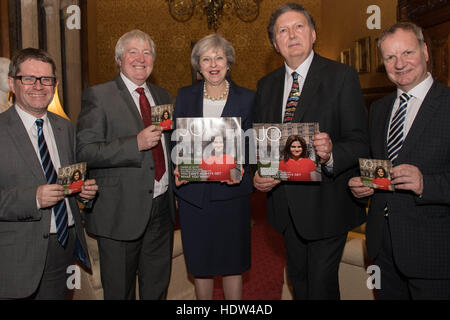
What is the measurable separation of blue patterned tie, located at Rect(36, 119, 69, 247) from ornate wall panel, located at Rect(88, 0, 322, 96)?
4.89 meters

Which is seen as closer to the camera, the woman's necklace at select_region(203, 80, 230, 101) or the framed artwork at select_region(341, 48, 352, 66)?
the woman's necklace at select_region(203, 80, 230, 101)

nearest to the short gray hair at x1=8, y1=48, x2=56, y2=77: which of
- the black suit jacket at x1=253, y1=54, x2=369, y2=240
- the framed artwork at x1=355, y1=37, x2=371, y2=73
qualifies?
the black suit jacket at x1=253, y1=54, x2=369, y2=240

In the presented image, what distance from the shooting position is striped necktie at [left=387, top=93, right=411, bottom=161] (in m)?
1.83

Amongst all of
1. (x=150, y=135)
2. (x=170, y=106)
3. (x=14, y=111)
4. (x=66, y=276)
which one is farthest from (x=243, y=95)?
(x=66, y=276)

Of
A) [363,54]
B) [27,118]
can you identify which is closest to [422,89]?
[27,118]

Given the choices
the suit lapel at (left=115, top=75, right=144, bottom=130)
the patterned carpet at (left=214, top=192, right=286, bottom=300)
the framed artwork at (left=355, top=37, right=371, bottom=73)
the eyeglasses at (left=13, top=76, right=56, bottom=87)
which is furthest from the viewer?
the framed artwork at (left=355, top=37, right=371, bottom=73)

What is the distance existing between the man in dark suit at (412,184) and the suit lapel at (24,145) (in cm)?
169

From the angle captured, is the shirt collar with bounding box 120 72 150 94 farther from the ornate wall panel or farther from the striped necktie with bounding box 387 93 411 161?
the ornate wall panel

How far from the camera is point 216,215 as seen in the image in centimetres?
245

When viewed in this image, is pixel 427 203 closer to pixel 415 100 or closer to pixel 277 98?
pixel 415 100

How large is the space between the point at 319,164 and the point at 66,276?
158cm

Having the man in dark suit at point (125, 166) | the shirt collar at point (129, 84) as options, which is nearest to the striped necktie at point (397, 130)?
the man in dark suit at point (125, 166)

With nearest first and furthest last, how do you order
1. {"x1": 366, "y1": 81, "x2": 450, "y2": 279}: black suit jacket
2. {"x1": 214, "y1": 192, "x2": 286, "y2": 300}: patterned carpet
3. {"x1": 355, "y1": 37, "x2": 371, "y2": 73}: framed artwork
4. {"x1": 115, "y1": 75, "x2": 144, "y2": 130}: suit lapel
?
1. {"x1": 366, "y1": 81, "x2": 450, "y2": 279}: black suit jacket
2. {"x1": 115, "y1": 75, "x2": 144, "y2": 130}: suit lapel
3. {"x1": 214, "y1": 192, "x2": 286, "y2": 300}: patterned carpet
4. {"x1": 355, "y1": 37, "x2": 371, "y2": 73}: framed artwork

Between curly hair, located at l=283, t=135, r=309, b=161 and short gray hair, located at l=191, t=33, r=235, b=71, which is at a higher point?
short gray hair, located at l=191, t=33, r=235, b=71
